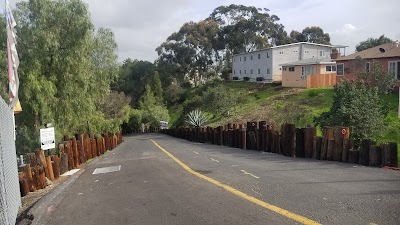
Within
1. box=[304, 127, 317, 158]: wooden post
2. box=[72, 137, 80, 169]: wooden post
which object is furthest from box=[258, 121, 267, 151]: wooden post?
box=[72, 137, 80, 169]: wooden post

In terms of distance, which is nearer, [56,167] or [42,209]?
[42,209]

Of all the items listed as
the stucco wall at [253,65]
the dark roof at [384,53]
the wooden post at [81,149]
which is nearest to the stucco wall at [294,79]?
the dark roof at [384,53]

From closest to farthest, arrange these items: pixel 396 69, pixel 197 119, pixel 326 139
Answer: pixel 326 139
pixel 396 69
pixel 197 119

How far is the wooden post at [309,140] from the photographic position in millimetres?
14013

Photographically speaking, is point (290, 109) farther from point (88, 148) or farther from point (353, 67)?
point (88, 148)

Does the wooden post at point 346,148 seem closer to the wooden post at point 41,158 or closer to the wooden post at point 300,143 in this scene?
the wooden post at point 300,143

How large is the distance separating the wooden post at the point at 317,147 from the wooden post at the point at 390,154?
270cm

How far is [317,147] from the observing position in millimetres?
13633

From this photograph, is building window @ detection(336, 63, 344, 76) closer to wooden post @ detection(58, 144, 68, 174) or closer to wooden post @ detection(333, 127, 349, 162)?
wooden post @ detection(333, 127, 349, 162)

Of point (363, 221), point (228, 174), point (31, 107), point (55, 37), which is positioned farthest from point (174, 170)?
point (55, 37)

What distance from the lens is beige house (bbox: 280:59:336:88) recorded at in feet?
166

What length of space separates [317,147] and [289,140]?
183 cm

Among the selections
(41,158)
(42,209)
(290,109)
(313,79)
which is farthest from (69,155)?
(313,79)

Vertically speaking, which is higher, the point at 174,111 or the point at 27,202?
the point at 174,111
